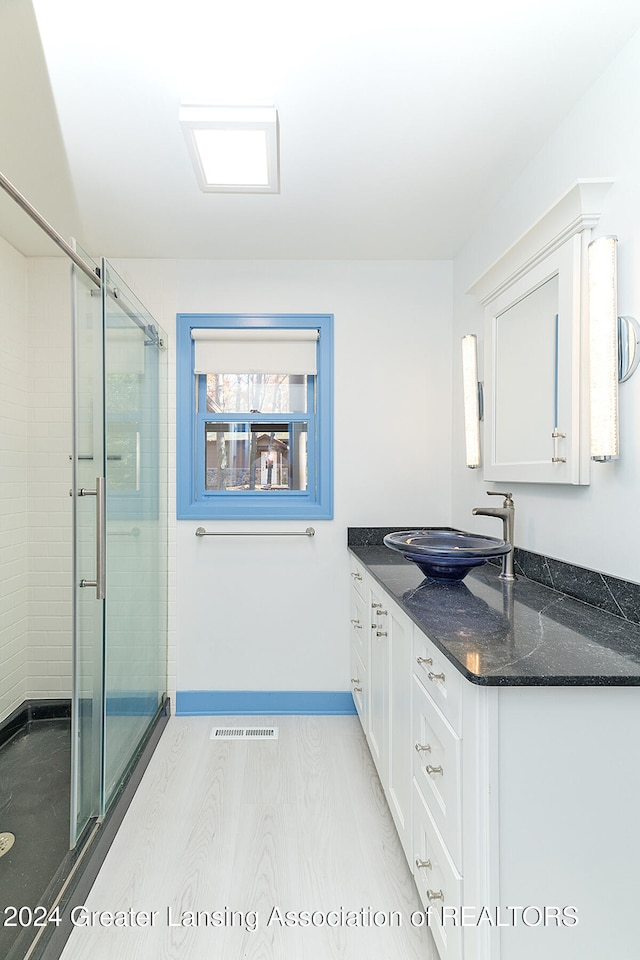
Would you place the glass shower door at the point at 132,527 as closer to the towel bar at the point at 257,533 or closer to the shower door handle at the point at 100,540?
the shower door handle at the point at 100,540

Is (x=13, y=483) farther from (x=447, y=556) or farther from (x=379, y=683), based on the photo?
(x=447, y=556)

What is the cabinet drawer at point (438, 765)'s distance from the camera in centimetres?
116

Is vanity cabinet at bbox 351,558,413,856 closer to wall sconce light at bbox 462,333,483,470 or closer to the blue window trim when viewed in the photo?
the blue window trim

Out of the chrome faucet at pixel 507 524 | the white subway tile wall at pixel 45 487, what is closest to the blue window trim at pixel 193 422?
the white subway tile wall at pixel 45 487

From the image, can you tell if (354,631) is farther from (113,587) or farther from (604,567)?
(604,567)

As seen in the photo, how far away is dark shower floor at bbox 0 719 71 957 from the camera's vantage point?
5.26 ft

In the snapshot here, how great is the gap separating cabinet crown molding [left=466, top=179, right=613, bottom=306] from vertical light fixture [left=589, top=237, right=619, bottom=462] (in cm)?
14

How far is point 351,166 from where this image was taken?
2074mm

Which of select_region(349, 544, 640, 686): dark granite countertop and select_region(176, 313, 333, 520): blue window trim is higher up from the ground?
select_region(176, 313, 333, 520): blue window trim

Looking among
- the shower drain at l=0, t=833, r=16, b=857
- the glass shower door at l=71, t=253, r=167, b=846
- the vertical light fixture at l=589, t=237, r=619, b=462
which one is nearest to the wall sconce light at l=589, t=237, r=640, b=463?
the vertical light fixture at l=589, t=237, r=619, b=462

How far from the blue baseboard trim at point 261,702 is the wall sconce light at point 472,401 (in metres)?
1.47

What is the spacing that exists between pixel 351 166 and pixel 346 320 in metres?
0.99

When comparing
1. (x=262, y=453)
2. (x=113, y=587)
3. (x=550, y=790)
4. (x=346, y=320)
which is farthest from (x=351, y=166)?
(x=550, y=790)

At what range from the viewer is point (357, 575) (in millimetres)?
2686
